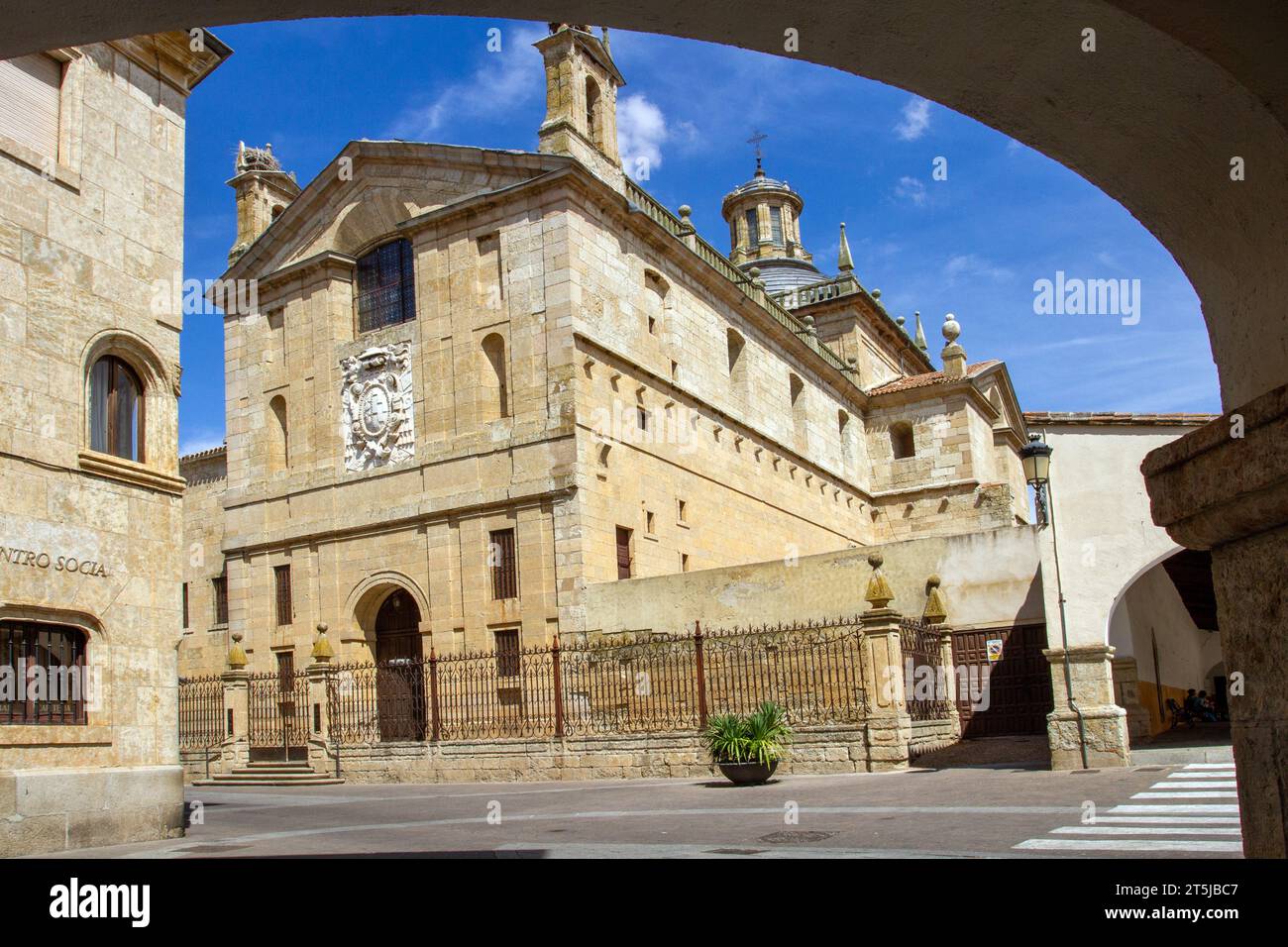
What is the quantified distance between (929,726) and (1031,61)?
1773 cm

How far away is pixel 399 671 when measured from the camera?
27.3 meters

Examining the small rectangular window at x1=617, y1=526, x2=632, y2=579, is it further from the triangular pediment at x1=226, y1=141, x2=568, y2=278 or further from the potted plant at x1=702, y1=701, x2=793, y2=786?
the potted plant at x1=702, y1=701, x2=793, y2=786

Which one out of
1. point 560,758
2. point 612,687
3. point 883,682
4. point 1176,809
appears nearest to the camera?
point 1176,809

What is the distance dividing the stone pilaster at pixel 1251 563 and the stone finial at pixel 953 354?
39837 millimetres

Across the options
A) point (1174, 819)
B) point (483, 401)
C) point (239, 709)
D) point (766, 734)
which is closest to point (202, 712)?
point (239, 709)

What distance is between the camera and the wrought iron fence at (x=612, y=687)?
64.4 feet

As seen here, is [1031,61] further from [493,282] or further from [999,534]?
[493,282]

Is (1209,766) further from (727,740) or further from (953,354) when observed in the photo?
(953,354)

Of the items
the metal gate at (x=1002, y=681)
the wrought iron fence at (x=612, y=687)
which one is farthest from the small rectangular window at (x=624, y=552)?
the metal gate at (x=1002, y=681)

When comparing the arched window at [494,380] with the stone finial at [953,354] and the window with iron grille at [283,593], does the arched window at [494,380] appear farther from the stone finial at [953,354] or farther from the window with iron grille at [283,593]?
the stone finial at [953,354]

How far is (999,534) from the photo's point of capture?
21.7 meters

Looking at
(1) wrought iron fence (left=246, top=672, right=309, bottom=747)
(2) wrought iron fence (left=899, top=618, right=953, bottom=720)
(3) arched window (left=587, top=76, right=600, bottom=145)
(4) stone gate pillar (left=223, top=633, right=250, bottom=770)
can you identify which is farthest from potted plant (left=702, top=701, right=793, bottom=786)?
(3) arched window (left=587, top=76, right=600, bottom=145)

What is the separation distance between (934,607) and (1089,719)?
19.4 ft
